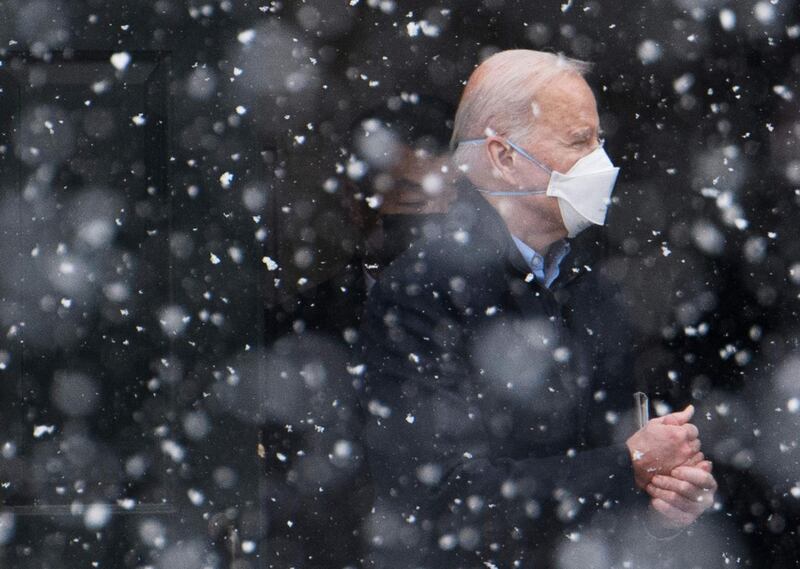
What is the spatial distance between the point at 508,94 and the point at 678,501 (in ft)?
2.52

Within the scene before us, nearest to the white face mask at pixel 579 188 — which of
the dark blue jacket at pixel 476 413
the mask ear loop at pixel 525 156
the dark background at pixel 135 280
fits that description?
the mask ear loop at pixel 525 156

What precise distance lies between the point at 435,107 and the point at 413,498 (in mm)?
1752

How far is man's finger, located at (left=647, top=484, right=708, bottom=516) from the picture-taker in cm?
189

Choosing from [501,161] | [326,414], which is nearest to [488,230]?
[501,161]

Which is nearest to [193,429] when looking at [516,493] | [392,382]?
[392,382]

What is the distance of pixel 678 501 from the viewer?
190cm

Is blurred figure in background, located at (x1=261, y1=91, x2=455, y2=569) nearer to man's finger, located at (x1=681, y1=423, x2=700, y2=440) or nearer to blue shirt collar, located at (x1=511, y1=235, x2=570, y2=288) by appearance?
blue shirt collar, located at (x1=511, y1=235, x2=570, y2=288)

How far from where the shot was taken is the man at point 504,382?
6.07ft

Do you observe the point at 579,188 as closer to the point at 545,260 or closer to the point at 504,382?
the point at 545,260

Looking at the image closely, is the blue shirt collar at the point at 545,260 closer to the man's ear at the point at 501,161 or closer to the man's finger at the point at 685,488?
the man's ear at the point at 501,161

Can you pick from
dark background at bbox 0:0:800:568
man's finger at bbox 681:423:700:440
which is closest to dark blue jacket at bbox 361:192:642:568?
man's finger at bbox 681:423:700:440

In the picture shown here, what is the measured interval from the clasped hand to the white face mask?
412 mm

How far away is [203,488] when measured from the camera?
8.07 feet

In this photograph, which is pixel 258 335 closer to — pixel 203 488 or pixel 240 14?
pixel 203 488
